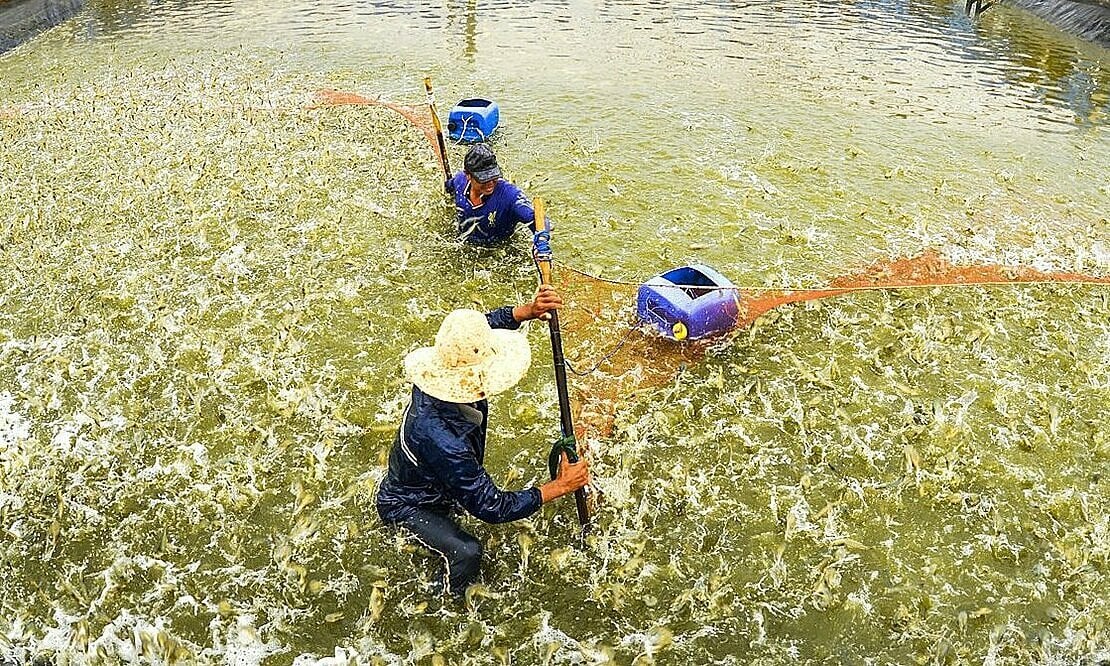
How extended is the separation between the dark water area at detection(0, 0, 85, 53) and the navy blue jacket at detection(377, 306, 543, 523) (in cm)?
1852

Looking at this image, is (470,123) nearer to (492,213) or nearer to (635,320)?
(492,213)

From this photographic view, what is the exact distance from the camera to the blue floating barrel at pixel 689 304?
21.4ft

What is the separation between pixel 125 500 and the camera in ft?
17.6

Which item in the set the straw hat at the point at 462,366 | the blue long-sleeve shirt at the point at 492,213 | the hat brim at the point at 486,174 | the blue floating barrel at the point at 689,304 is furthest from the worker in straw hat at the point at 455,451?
the blue long-sleeve shirt at the point at 492,213

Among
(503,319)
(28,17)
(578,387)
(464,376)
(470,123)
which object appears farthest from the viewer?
(28,17)

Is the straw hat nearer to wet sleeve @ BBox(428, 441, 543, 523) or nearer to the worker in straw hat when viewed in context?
the worker in straw hat

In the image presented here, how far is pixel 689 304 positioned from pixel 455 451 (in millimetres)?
3256

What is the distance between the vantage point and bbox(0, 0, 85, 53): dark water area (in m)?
17.2

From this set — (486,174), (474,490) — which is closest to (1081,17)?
(486,174)

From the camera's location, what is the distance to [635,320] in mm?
7285

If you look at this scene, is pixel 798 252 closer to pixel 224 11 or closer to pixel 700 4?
pixel 700 4

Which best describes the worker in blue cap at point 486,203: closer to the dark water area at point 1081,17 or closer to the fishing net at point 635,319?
the fishing net at point 635,319

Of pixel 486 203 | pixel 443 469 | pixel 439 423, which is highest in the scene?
pixel 439 423

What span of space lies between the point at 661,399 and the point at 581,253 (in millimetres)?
2811
